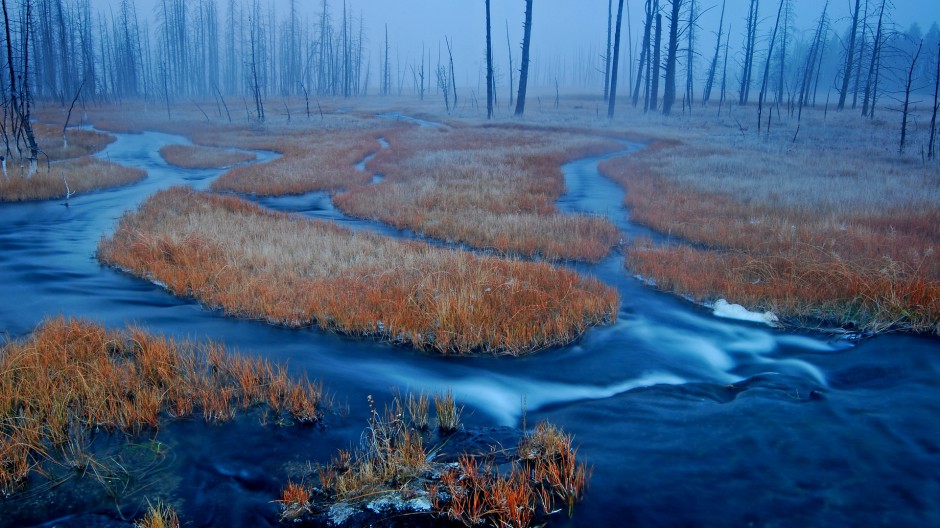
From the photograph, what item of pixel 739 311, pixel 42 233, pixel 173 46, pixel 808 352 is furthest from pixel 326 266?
pixel 173 46

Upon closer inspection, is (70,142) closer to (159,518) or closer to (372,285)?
(372,285)

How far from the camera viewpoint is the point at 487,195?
747 inches

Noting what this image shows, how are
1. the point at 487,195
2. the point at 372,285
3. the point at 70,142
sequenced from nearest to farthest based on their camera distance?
the point at 372,285, the point at 487,195, the point at 70,142

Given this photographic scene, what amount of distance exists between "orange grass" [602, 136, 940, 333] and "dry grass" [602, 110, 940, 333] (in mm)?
23

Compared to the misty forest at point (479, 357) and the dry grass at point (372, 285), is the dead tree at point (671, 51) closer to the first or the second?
the misty forest at point (479, 357)

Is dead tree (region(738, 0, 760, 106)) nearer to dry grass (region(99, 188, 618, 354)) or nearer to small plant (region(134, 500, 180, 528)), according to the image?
dry grass (region(99, 188, 618, 354))

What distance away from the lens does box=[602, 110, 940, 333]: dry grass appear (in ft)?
31.3

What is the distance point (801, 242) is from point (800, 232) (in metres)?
1.32

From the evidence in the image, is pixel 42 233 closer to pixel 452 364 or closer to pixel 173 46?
pixel 452 364

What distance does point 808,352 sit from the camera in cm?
853

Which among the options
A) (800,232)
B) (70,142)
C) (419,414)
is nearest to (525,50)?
(70,142)

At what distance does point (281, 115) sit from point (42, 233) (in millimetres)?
43994

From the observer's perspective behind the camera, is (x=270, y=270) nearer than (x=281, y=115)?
Yes

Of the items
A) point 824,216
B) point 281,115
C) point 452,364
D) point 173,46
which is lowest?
point 452,364
